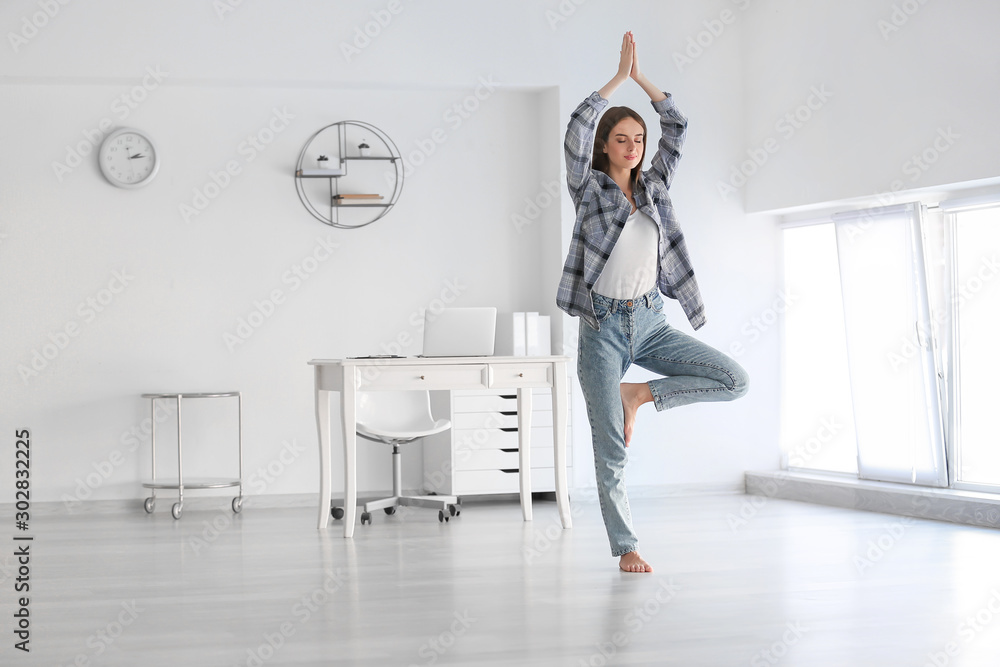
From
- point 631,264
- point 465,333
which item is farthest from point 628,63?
point 465,333

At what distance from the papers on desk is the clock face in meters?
2.17

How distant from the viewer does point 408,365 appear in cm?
468

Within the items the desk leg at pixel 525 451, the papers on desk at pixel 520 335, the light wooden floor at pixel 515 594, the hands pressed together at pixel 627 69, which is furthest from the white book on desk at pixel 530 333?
the hands pressed together at pixel 627 69

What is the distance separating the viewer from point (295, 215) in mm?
5957

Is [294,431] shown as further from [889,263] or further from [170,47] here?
[889,263]

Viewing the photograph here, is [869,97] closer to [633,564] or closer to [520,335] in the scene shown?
[520,335]

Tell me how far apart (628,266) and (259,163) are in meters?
3.20

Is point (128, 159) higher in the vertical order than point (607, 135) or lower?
higher

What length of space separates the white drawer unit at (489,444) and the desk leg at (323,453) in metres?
0.83

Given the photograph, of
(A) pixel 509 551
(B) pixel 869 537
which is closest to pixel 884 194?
(B) pixel 869 537

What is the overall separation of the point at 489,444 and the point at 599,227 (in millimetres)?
2468

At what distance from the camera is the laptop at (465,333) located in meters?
5.04

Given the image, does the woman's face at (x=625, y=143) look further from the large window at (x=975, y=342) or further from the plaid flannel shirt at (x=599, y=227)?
the large window at (x=975, y=342)

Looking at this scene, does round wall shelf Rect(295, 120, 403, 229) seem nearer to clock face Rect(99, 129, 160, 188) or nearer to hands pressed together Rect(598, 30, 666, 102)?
clock face Rect(99, 129, 160, 188)
